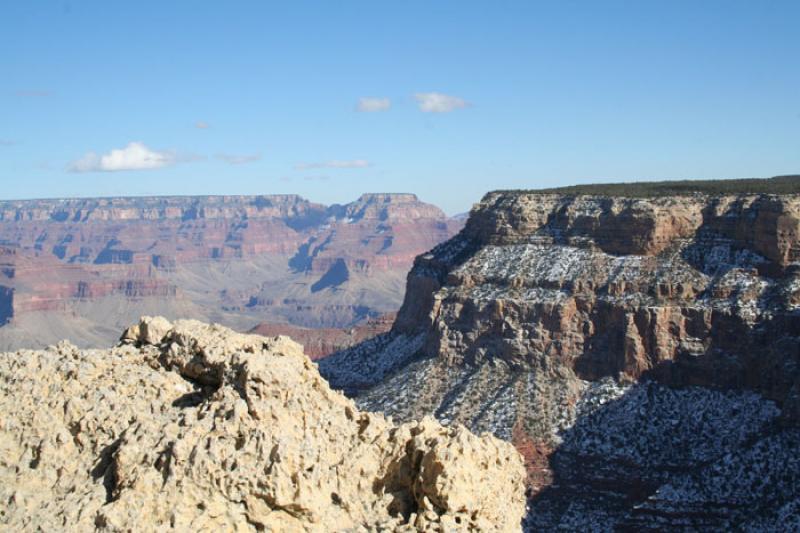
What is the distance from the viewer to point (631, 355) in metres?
64.7

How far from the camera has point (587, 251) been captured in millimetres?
71562

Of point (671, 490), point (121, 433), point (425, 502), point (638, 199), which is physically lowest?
point (671, 490)

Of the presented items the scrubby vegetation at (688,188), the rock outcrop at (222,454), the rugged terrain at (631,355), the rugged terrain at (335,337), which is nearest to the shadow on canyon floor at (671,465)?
the rugged terrain at (631,355)

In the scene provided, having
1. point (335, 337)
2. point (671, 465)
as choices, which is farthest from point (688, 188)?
point (335, 337)

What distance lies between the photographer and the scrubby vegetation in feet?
230

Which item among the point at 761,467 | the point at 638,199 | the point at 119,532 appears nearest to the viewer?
the point at 119,532

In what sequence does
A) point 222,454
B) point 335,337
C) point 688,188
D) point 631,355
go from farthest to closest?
point 335,337 < point 688,188 < point 631,355 < point 222,454

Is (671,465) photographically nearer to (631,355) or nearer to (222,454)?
(631,355)

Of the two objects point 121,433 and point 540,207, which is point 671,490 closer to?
point 540,207

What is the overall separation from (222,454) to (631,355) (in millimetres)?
53819

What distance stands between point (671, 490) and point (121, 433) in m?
42.9

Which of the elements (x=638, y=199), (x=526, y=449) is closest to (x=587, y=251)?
(x=638, y=199)

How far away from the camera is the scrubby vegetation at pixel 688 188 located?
70.2 meters

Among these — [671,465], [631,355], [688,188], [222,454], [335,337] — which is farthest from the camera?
[335,337]
